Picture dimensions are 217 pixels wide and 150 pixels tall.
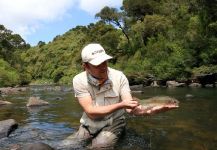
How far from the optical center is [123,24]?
56.4 meters

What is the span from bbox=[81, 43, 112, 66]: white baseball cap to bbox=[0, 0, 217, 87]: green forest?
2874 cm

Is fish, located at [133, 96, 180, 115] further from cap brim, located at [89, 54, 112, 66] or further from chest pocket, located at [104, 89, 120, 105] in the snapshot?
cap brim, located at [89, 54, 112, 66]

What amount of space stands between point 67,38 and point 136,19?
61.3 metres

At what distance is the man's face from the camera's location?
6438 millimetres

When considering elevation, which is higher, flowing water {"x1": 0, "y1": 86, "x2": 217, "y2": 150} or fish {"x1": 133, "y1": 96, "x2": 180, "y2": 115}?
fish {"x1": 133, "y1": 96, "x2": 180, "y2": 115}

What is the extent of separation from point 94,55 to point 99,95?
2.97ft

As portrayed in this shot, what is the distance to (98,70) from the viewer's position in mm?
6512

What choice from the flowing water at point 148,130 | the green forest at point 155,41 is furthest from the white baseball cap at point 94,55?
the green forest at point 155,41

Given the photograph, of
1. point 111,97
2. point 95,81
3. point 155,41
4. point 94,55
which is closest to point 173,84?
point 155,41

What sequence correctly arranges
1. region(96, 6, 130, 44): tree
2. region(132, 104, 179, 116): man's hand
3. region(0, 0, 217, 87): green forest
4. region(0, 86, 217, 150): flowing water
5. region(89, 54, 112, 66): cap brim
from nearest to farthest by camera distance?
1. region(132, 104, 179, 116): man's hand
2. region(89, 54, 112, 66): cap brim
3. region(0, 86, 217, 150): flowing water
4. region(0, 0, 217, 87): green forest
5. region(96, 6, 130, 44): tree

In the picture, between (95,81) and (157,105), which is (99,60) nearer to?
(95,81)

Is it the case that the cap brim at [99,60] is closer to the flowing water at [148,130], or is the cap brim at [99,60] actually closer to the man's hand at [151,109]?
the man's hand at [151,109]

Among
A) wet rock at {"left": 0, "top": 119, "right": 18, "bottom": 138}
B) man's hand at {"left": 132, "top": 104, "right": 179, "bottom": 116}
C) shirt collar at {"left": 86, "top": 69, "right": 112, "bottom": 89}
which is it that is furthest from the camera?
wet rock at {"left": 0, "top": 119, "right": 18, "bottom": 138}

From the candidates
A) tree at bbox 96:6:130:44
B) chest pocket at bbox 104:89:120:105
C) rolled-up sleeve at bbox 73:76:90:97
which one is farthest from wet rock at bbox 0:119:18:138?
tree at bbox 96:6:130:44
